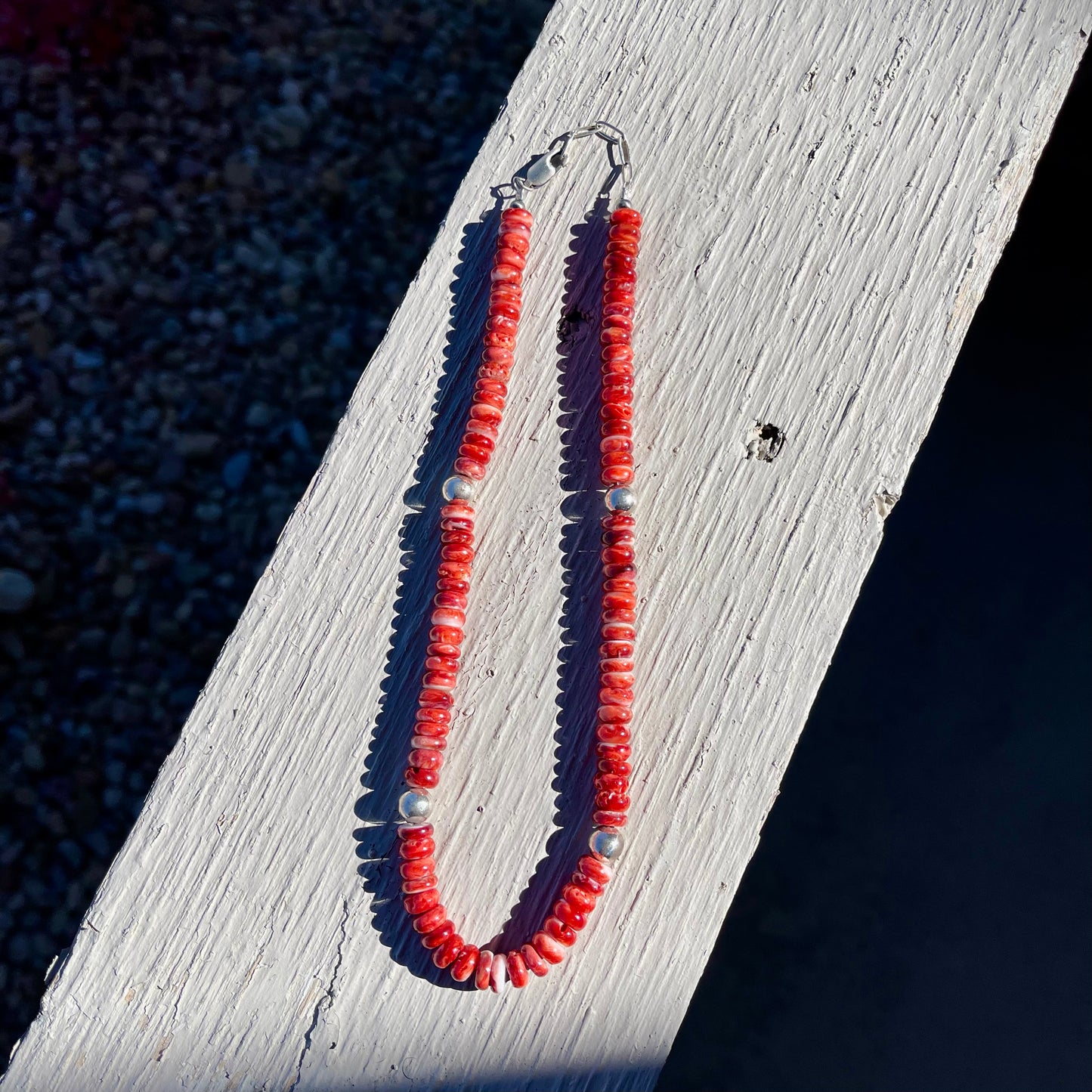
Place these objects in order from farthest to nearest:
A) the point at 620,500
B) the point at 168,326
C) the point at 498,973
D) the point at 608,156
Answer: the point at 168,326
the point at 608,156
the point at 620,500
the point at 498,973

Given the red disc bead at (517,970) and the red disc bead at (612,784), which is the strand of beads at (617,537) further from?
the red disc bead at (517,970)

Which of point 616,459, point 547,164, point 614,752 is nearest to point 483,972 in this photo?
point 614,752

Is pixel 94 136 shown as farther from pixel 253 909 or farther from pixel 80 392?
pixel 253 909

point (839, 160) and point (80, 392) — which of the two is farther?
point (80, 392)

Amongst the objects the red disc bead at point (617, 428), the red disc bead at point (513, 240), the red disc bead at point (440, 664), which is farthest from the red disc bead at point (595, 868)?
the red disc bead at point (513, 240)

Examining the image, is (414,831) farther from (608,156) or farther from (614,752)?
(608,156)

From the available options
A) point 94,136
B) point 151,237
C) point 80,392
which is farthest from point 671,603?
point 94,136
